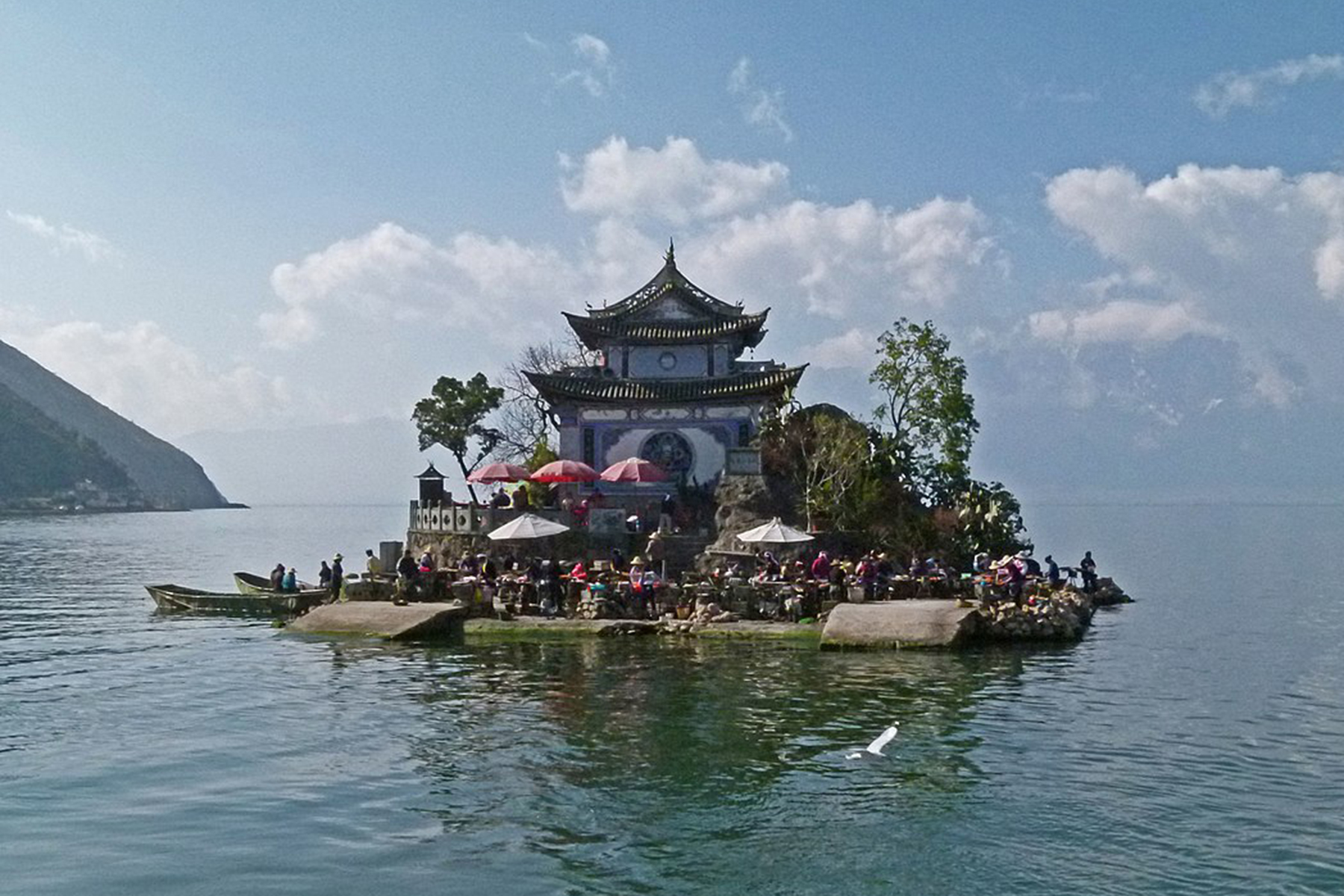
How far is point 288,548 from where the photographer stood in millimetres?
101938

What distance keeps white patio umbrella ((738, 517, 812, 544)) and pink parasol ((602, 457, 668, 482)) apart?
281 inches

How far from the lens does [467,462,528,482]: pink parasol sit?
37344 mm

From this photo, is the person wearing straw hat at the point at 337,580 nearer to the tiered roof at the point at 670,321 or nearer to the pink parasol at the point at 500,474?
the pink parasol at the point at 500,474

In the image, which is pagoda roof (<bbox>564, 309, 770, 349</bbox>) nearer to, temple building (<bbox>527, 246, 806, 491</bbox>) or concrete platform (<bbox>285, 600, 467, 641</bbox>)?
temple building (<bbox>527, 246, 806, 491</bbox>)

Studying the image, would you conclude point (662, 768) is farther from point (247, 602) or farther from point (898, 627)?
point (247, 602)

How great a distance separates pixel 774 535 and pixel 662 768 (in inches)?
598

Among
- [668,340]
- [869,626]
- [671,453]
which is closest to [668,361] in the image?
[668,340]

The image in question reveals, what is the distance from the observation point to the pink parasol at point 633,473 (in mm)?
37062

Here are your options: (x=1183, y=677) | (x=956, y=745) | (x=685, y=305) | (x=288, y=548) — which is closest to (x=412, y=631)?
(x=956, y=745)

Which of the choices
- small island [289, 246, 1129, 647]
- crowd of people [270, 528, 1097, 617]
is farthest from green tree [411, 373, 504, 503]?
crowd of people [270, 528, 1097, 617]

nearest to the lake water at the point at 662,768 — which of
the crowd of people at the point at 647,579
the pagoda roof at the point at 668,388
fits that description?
the crowd of people at the point at 647,579

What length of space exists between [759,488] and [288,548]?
75.6 metres

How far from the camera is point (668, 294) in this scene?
46.7m

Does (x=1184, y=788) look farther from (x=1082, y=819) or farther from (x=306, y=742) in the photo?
(x=306, y=742)
